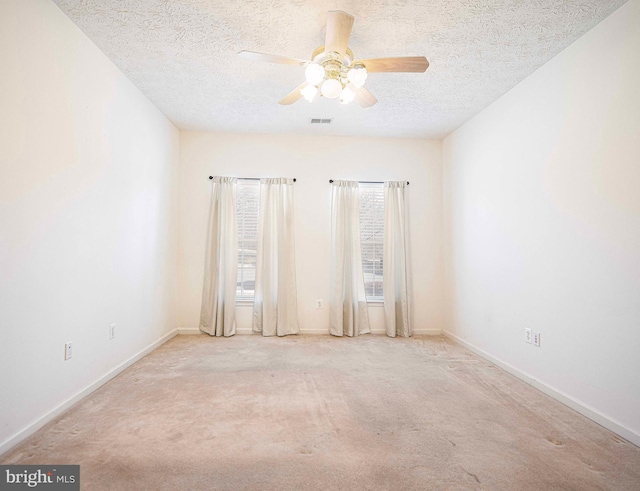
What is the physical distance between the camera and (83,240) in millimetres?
2396

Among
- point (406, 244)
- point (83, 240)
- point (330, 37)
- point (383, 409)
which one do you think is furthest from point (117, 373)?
point (406, 244)

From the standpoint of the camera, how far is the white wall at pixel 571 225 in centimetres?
199

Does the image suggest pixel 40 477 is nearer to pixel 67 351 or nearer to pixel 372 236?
pixel 67 351

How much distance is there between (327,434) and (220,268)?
2.79 meters

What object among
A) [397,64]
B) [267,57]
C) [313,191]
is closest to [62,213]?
[267,57]

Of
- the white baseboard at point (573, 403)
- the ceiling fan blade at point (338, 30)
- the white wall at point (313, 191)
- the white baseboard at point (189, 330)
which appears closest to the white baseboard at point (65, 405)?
the white baseboard at point (189, 330)

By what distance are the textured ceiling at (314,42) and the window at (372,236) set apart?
4.07 feet

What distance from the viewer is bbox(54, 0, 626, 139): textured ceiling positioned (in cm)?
211

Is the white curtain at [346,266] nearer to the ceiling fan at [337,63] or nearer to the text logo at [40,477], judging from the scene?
the ceiling fan at [337,63]

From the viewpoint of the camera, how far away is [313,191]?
4.45 metres

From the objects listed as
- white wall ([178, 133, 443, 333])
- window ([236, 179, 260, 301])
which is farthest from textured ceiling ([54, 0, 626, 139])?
window ([236, 179, 260, 301])

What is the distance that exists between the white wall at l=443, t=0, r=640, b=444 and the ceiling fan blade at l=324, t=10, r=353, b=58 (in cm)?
177

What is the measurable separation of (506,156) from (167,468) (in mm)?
3616

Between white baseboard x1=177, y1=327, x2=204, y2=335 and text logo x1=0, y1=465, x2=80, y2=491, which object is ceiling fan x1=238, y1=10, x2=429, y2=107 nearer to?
text logo x1=0, y1=465, x2=80, y2=491
